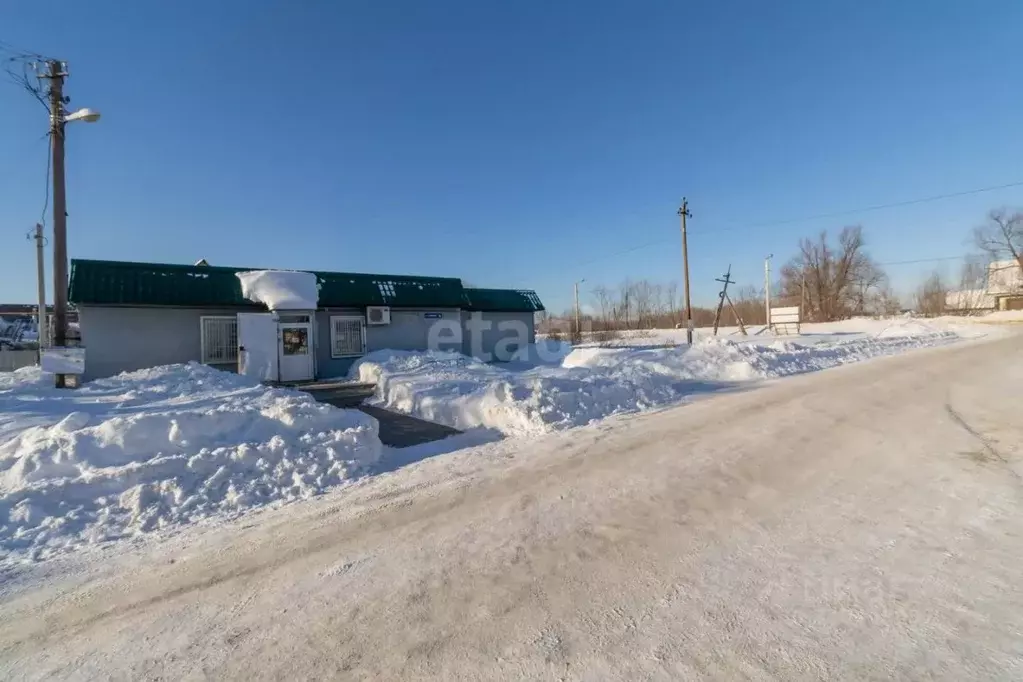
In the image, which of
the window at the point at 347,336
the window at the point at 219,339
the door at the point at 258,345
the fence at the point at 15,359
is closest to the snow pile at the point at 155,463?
the door at the point at 258,345

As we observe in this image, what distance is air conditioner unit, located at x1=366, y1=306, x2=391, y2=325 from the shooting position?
19.0m

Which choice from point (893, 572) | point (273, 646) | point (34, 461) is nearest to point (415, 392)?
point (34, 461)

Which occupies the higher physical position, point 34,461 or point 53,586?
point 34,461

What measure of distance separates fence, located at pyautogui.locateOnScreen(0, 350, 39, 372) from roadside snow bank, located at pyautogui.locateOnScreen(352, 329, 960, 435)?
17805 millimetres

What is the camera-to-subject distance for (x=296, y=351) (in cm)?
1700

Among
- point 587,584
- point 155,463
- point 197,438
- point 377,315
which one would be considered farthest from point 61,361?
point 587,584

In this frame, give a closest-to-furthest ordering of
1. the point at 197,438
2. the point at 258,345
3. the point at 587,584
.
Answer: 1. the point at 587,584
2. the point at 197,438
3. the point at 258,345

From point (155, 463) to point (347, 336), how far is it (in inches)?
529

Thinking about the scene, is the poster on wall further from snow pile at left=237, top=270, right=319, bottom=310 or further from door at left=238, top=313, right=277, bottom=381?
snow pile at left=237, top=270, right=319, bottom=310

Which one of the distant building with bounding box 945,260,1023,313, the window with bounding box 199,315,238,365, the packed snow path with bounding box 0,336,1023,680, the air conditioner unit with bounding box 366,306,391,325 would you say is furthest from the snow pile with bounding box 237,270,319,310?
the distant building with bounding box 945,260,1023,313

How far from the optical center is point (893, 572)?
3471 mm

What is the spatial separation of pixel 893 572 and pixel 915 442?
4.62 meters

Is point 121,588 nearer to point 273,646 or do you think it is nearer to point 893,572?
point 273,646

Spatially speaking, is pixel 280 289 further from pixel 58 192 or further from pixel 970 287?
pixel 970 287
